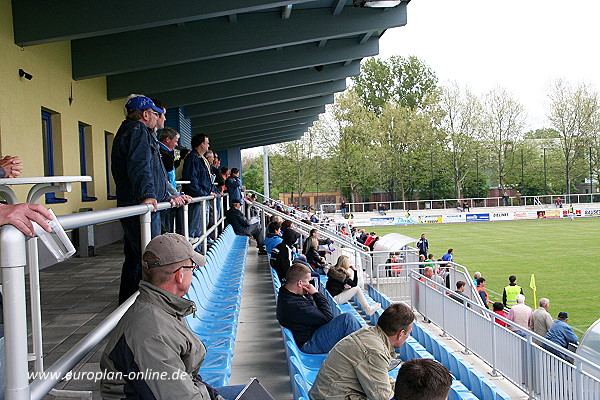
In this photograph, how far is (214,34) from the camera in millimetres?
10875

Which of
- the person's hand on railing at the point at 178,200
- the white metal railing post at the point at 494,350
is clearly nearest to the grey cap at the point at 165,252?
the person's hand on railing at the point at 178,200

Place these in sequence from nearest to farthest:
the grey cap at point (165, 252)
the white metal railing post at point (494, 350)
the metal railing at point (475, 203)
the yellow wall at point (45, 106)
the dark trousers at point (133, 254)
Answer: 1. the grey cap at point (165, 252)
2. the dark trousers at point (133, 254)
3. the yellow wall at point (45, 106)
4. the white metal railing post at point (494, 350)
5. the metal railing at point (475, 203)

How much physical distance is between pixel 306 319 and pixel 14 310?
4.21 m

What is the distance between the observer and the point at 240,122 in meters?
23.5

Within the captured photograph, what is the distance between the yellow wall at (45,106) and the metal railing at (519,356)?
7026mm

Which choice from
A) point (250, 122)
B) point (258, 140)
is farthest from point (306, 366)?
point (258, 140)

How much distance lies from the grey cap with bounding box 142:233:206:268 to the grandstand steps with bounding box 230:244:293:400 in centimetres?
239

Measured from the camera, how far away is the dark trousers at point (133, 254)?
11.2ft

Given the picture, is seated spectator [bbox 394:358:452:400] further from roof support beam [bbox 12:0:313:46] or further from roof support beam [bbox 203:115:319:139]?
roof support beam [bbox 203:115:319:139]

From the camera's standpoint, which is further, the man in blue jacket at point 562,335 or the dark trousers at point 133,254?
the man in blue jacket at point 562,335

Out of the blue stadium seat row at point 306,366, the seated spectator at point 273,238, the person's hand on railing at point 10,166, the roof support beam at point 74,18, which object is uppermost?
the roof support beam at point 74,18

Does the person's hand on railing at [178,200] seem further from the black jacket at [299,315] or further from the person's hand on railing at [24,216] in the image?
the person's hand on railing at [24,216]

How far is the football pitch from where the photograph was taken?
739 inches

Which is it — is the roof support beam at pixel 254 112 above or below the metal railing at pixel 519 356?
above
